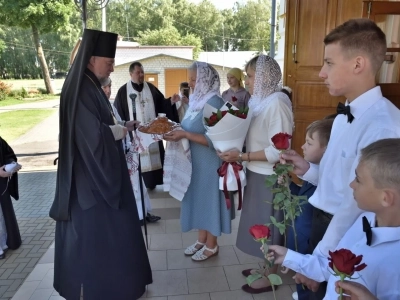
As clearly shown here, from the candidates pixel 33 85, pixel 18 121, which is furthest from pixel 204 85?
pixel 33 85

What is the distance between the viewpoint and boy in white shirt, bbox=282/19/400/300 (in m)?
1.25

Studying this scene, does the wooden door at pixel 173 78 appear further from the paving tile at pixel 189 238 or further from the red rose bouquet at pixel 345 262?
the red rose bouquet at pixel 345 262

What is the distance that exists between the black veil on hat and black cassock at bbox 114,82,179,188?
218cm

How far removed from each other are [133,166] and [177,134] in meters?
0.62

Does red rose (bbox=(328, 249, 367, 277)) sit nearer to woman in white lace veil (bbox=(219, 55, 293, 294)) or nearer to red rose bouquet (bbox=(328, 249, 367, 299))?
red rose bouquet (bbox=(328, 249, 367, 299))

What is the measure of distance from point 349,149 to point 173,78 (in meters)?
22.7

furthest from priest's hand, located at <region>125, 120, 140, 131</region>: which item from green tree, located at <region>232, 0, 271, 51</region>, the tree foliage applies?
green tree, located at <region>232, 0, 271, 51</region>

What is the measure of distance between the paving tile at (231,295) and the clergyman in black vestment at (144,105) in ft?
7.54

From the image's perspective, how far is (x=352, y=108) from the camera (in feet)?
4.33

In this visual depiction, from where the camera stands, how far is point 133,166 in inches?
119

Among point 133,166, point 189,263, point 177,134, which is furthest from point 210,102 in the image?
point 189,263

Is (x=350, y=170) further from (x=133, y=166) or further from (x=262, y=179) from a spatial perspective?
(x=133, y=166)

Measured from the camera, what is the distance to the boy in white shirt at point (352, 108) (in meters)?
1.25

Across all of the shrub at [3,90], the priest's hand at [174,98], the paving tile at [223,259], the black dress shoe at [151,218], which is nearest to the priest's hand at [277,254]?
the paving tile at [223,259]
